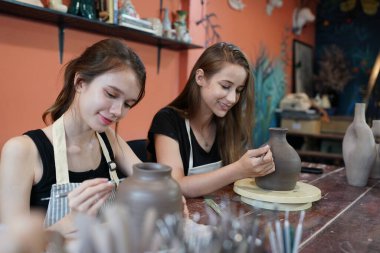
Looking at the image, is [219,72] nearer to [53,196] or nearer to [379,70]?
[53,196]

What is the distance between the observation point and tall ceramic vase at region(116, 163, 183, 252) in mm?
765

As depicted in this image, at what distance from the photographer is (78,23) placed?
2.35m

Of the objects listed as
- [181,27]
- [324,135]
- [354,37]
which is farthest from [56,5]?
[354,37]

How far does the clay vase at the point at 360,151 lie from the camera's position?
6.16 ft

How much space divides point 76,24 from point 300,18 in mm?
4123

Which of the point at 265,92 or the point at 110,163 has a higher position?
the point at 265,92

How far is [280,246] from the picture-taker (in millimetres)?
727

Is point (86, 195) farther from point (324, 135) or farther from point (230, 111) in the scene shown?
point (324, 135)

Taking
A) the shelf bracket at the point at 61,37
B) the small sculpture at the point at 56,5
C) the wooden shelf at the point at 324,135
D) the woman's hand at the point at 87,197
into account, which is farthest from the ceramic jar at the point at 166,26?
the wooden shelf at the point at 324,135

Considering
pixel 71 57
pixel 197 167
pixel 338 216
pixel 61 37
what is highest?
pixel 61 37

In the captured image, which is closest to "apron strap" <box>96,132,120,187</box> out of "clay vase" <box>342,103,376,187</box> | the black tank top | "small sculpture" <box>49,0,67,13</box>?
the black tank top

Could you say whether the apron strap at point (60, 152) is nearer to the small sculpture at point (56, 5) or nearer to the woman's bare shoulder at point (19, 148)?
the woman's bare shoulder at point (19, 148)

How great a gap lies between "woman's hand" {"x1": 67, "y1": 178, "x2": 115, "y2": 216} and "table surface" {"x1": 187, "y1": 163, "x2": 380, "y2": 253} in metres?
0.40

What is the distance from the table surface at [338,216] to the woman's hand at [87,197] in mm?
396
